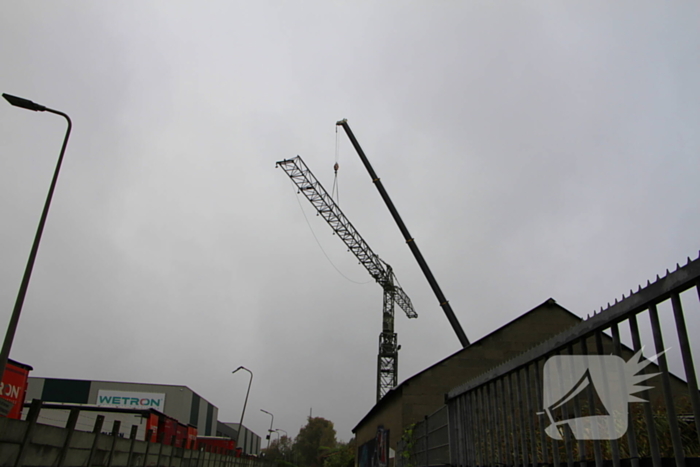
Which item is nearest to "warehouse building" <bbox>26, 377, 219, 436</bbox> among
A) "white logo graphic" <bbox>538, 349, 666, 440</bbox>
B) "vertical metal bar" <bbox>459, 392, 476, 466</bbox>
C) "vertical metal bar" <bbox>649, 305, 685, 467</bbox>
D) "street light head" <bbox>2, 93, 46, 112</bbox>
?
"street light head" <bbox>2, 93, 46, 112</bbox>

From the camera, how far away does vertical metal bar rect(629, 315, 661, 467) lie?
12.7ft

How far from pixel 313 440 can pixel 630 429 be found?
344 feet

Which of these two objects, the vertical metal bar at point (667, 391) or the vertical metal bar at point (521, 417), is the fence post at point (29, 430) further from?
the vertical metal bar at point (667, 391)

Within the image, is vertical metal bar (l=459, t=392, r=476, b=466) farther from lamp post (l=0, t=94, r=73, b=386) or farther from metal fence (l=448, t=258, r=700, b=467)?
lamp post (l=0, t=94, r=73, b=386)

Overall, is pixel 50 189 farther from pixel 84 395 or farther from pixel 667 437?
pixel 84 395

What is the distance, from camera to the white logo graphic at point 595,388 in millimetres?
4320

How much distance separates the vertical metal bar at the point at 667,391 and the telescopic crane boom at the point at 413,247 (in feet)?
94.5

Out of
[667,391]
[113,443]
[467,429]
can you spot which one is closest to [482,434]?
[467,429]

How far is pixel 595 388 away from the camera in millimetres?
4801

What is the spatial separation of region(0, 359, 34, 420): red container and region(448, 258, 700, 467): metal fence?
17251 mm

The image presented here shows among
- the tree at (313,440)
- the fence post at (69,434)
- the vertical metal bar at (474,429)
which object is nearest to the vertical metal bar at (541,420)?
the vertical metal bar at (474,429)

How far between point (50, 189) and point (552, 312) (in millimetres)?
21034

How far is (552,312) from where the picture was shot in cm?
2500

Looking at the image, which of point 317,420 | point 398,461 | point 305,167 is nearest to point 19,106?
point 398,461
